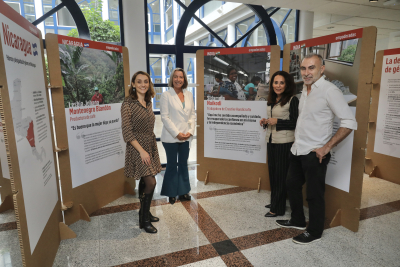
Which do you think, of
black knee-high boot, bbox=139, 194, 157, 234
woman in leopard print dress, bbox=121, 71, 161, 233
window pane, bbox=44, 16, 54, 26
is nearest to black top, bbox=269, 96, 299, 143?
woman in leopard print dress, bbox=121, 71, 161, 233

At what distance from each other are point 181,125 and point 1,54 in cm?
194

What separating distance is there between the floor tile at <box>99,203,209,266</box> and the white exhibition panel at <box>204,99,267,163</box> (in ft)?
3.99

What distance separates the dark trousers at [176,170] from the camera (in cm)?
314

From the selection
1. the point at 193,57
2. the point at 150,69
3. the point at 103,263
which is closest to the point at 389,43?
the point at 193,57

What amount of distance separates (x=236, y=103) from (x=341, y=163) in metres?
1.61

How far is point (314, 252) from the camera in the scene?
88.0 inches

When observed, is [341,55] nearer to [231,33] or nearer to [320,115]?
[320,115]

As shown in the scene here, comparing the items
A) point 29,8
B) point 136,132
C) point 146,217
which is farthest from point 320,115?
point 29,8

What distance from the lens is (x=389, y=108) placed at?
395 cm

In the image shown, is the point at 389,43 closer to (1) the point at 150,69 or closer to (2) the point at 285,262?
(1) the point at 150,69

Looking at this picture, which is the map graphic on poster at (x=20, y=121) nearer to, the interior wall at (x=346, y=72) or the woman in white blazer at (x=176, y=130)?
the woman in white blazer at (x=176, y=130)

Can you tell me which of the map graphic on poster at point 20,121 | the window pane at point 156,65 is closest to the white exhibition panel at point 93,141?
the map graphic on poster at point 20,121

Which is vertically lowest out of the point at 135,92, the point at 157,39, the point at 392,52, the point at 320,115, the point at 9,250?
the point at 9,250

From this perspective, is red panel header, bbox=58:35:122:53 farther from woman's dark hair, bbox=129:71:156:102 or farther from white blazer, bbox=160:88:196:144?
white blazer, bbox=160:88:196:144
